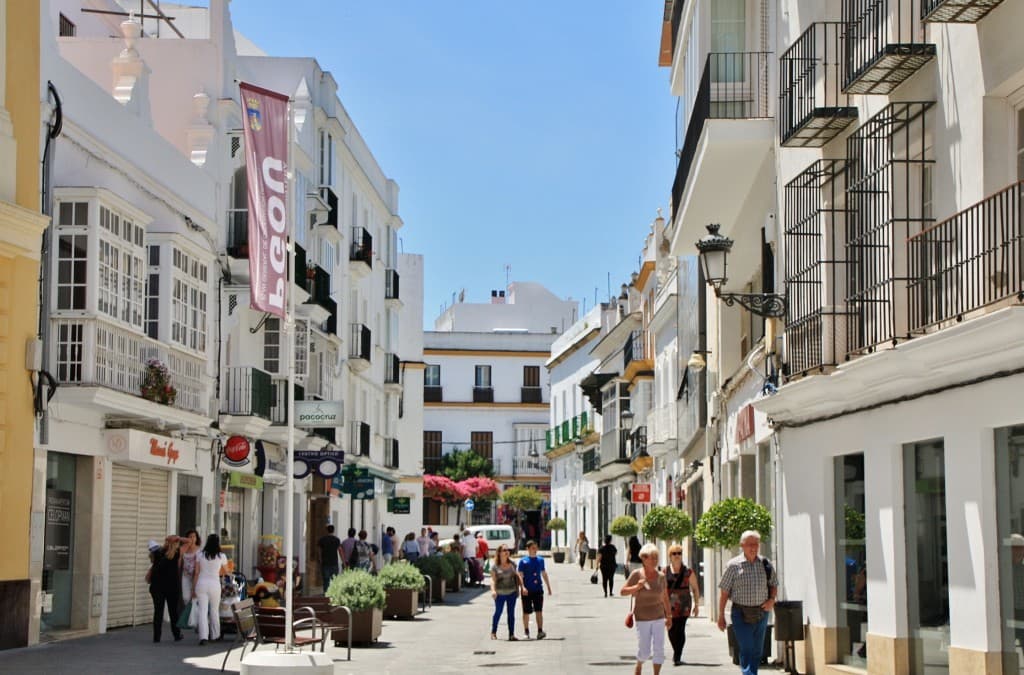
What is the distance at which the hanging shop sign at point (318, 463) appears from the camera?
1308 inches

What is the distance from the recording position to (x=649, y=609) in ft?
52.6

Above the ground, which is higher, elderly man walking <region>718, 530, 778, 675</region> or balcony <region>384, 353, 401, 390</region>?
balcony <region>384, 353, 401, 390</region>

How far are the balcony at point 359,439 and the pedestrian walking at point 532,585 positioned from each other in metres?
19.5

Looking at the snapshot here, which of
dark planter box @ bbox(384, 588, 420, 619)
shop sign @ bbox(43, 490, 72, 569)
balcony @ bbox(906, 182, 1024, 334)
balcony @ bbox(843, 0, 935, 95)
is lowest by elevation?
dark planter box @ bbox(384, 588, 420, 619)

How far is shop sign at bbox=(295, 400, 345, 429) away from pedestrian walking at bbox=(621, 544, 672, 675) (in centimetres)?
1693

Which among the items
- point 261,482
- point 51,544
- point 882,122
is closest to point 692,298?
point 261,482

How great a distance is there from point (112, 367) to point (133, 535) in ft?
12.3

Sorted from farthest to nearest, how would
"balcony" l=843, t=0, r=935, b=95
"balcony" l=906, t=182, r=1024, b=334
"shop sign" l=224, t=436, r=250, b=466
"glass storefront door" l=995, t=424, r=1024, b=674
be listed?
"shop sign" l=224, t=436, r=250, b=466 → "balcony" l=843, t=0, r=935, b=95 → "glass storefront door" l=995, t=424, r=1024, b=674 → "balcony" l=906, t=182, r=1024, b=334

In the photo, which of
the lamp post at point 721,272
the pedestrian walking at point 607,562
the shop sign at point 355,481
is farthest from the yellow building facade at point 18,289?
the shop sign at point 355,481

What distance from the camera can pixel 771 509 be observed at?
21.0 meters

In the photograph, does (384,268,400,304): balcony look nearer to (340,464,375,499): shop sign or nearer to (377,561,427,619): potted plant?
(340,464,375,499): shop sign

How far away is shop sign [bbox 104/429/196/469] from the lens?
22938 mm

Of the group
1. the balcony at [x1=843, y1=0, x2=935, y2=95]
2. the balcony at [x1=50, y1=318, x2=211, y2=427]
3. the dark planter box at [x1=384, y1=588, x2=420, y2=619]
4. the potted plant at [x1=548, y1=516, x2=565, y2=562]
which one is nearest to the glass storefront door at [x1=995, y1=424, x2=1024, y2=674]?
the balcony at [x1=843, y1=0, x2=935, y2=95]

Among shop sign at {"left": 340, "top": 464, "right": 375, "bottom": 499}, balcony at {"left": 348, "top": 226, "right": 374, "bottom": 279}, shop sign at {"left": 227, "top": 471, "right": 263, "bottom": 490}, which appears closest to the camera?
shop sign at {"left": 227, "top": 471, "right": 263, "bottom": 490}
